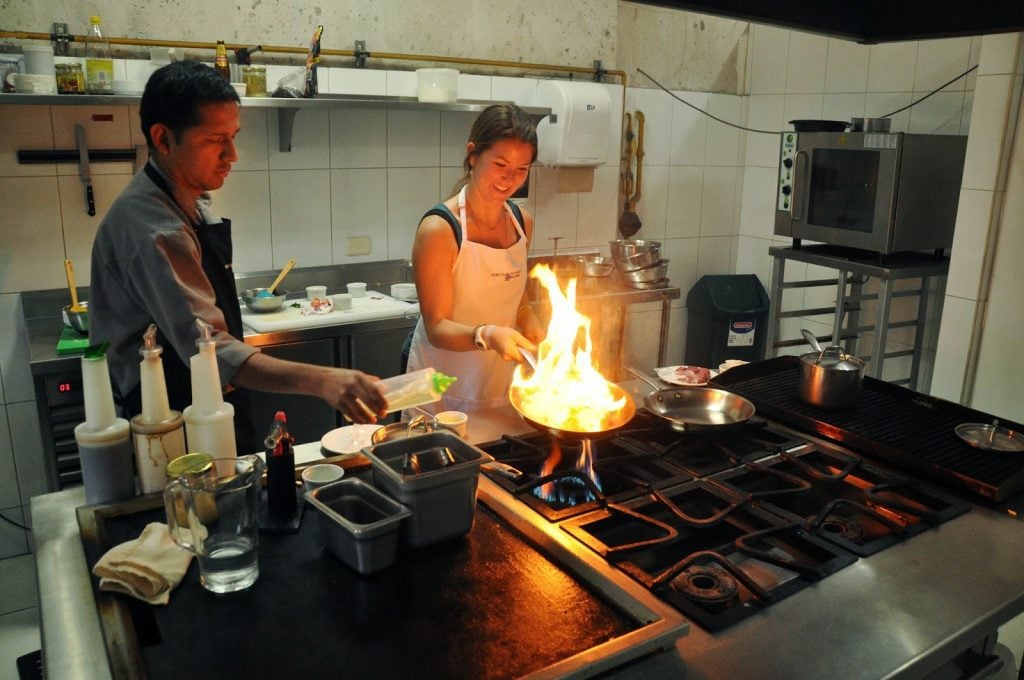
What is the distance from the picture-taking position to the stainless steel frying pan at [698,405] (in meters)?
1.92

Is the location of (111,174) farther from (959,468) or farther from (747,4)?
(959,468)

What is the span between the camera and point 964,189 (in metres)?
3.34

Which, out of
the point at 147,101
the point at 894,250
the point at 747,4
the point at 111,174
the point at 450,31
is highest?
the point at 450,31

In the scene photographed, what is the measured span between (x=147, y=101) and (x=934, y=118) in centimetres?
403

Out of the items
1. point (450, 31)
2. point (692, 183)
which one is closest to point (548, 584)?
point (450, 31)

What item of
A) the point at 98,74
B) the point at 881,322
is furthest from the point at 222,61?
the point at 881,322

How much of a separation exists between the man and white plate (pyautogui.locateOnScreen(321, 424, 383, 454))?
16cm

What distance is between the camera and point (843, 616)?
123 cm

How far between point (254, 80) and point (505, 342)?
1.98m

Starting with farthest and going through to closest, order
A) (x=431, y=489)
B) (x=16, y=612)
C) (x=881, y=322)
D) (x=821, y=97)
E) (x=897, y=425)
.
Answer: (x=821, y=97) → (x=881, y=322) → (x=16, y=612) → (x=897, y=425) → (x=431, y=489)

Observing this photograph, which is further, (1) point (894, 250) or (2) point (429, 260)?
(1) point (894, 250)

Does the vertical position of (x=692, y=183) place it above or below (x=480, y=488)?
above

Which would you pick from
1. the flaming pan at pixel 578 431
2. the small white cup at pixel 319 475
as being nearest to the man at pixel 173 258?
the small white cup at pixel 319 475

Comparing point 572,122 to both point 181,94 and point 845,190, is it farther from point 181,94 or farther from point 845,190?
point 181,94
